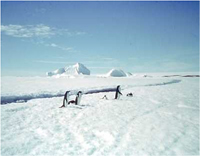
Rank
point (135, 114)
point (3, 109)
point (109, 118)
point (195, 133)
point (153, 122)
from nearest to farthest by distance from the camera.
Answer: point (195, 133) → point (153, 122) → point (109, 118) → point (135, 114) → point (3, 109)

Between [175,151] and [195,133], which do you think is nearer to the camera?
[175,151]

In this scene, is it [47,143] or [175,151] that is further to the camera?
[47,143]

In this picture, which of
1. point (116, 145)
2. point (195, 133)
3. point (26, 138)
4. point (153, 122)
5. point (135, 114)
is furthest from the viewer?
point (135, 114)

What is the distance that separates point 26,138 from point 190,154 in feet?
13.0

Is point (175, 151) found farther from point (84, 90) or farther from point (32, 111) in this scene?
point (84, 90)

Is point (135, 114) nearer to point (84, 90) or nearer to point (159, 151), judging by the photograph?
point (159, 151)

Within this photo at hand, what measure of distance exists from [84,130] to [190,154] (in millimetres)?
2887

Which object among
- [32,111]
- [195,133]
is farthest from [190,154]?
[32,111]

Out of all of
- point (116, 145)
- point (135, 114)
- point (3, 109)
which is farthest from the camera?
point (3, 109)

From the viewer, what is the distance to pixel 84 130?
270 inches

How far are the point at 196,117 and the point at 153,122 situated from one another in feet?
6.67

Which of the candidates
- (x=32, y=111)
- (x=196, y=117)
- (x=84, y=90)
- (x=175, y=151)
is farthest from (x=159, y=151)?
(x=84, y=90)

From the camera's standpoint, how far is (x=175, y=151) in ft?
17.7

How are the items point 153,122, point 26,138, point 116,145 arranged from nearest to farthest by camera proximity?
point 116,145
point 26,138
point 153,122
